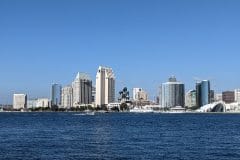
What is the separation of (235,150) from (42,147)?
2436 centimetres

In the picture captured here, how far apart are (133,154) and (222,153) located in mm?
10668

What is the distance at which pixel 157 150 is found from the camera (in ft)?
209

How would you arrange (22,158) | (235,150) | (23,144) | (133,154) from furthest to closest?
(23,144) → (235,150) → (133,154) → (22,158)

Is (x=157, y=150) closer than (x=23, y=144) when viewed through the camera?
Yes

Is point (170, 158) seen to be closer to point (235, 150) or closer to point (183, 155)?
point (183, 155)

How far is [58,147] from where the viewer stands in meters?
67.0

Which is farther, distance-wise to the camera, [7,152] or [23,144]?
[23,144]

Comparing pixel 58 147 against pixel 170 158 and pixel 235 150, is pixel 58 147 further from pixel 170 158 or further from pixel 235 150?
pixel 235 150

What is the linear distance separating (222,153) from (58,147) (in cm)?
2080

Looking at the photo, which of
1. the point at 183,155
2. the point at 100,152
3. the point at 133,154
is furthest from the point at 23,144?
the point at 183,155

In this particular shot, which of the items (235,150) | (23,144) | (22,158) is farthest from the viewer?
(23,144)

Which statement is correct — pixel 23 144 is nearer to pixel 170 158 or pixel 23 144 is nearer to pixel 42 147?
pixel 42 147

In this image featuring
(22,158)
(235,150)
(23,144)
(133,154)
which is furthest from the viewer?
(23,144)

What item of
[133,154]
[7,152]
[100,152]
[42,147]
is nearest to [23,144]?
[42,147]
